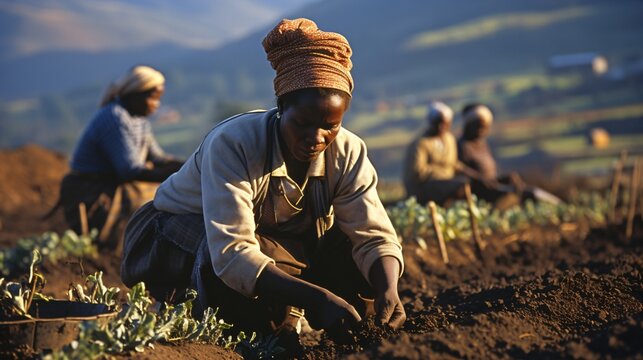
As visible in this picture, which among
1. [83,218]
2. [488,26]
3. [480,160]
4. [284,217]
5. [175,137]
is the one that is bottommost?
[175,137]

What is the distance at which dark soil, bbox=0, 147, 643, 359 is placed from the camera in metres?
2.79

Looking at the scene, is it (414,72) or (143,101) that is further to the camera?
(414,72)

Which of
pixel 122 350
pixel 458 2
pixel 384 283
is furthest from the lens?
pixel 458 2

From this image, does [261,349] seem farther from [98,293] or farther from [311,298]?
[98,293]

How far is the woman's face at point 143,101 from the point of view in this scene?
6.07 meters

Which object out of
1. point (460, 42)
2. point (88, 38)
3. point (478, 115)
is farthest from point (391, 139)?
point (88, 38)

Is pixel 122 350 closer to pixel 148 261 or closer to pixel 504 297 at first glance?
pixel 148 261

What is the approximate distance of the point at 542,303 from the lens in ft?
11.4

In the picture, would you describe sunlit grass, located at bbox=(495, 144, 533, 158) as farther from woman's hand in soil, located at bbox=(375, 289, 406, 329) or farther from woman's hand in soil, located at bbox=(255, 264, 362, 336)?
woman's hand in soil, located at bbox=(255, 264, 362, 336)

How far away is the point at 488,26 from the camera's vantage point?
231ft

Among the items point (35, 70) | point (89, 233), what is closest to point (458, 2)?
point (35, 70)

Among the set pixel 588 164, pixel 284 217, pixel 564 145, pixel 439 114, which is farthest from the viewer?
pixel 564 145

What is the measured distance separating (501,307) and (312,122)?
3.83 ft

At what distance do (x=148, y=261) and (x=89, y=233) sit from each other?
2.80 metres
